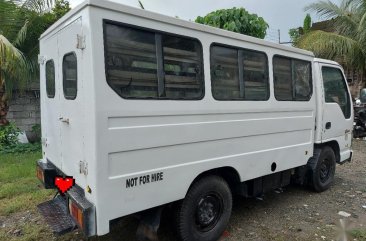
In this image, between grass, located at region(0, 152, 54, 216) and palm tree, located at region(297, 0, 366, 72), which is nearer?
grass, located at region(0, 152, 54, 216)

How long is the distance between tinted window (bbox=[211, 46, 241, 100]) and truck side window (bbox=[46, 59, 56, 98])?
1779 mm

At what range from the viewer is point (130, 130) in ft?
9.50

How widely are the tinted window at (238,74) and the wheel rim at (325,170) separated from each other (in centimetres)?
208

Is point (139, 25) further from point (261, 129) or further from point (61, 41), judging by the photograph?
point (261, 129)

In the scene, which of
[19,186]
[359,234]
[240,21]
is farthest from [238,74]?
[240,21]

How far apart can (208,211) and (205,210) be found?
2.1 inches

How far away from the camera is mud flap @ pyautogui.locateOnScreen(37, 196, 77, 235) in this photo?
124 inches

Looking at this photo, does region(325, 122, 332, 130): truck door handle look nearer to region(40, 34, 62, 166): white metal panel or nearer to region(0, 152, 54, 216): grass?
region(40, 34, 62, 166): white metal panel

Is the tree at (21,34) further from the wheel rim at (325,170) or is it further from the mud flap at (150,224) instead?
the wheel rim at (325,170)

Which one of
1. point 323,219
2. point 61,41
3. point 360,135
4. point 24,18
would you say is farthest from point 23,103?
point 360,135


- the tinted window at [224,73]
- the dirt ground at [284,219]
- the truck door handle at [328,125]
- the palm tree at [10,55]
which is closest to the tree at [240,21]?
the truck door handle at [328,125]

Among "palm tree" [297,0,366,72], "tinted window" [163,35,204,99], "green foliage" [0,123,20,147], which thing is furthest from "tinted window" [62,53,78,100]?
"palm tree" [297,0,366,72]

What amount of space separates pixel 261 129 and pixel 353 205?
223 centimetres

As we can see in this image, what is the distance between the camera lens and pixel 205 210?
3.71 metres
